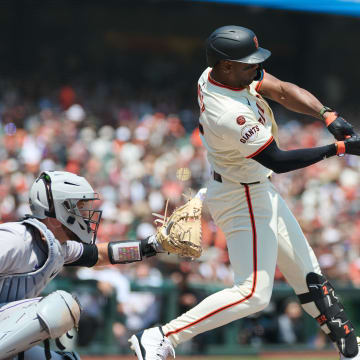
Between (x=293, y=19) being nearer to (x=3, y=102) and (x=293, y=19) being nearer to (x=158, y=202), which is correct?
(x=3, y=102)

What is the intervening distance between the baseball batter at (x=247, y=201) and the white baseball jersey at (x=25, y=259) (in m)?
0.89

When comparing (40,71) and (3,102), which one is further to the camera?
(40,71)

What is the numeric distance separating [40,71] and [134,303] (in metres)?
8.17

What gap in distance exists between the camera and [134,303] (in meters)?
8.43

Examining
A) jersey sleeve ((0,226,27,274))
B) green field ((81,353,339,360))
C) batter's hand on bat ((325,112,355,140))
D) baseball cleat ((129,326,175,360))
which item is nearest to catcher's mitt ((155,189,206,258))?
baseball cleat ((129,326,175,360))

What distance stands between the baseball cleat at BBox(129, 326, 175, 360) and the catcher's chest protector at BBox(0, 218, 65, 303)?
2.70 feet

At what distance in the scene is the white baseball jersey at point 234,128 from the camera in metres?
4.23

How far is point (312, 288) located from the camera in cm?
445

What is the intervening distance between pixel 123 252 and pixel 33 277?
2.51 feet

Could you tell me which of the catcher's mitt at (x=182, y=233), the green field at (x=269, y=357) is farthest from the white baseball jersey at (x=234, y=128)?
the green field at (x=269, y=357)

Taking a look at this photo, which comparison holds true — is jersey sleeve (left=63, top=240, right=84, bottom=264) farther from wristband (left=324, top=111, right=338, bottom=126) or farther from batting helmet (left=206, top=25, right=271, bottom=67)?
wristband (left=324, top=111, right=338, bottom=126)

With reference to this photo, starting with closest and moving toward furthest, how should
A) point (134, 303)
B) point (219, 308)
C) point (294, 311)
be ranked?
1. point (219, 308)
2. point (134, 303)
3. point (294, 311)

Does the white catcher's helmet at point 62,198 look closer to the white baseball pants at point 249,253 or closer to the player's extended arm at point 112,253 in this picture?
the player's extended arm at point 112,253

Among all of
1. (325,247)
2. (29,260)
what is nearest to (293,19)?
(325,247)
